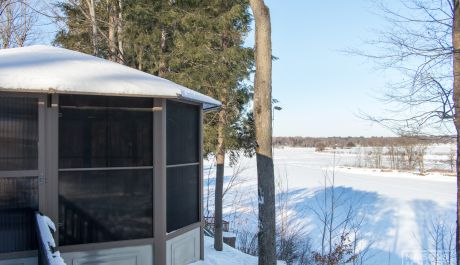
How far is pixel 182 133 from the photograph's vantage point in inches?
223

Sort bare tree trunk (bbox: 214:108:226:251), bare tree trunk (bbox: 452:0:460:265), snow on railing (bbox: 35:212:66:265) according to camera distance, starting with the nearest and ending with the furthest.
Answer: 1. snow on railing (bbox: 35:212:66:265)
2. bare tree trunk (bbox: 452:0:460:265)
3. bare tree trunk (bbox: 214:108:226:251)

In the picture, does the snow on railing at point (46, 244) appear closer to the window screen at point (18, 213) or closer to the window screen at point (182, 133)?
the window screen at point (18, 213)

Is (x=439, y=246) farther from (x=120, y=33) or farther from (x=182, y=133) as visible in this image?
(x=120, y=33)

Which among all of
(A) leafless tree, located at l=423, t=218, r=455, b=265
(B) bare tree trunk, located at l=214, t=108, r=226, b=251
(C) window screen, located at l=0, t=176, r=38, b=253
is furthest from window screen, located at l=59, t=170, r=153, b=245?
(A) leafless tree, located at l=423, t=218, r=455, b=265

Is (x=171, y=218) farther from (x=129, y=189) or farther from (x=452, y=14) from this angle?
(x=452, y=14)

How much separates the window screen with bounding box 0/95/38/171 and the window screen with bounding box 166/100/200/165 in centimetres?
153

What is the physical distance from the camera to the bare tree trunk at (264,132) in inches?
279

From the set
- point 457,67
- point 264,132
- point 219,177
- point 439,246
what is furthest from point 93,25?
point 439,246

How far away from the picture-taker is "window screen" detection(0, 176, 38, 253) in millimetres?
4254

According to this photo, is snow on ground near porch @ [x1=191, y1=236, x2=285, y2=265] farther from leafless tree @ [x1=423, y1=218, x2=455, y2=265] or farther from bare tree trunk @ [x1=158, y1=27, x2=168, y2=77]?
leafless tree @ [x1=423, y1=218, x2=455, y2=265]

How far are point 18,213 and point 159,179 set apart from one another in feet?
5.07

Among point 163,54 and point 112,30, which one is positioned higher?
point 112,30

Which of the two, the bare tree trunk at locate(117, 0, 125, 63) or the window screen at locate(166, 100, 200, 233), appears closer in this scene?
the window screen at locate(166, 100, 200, 233)

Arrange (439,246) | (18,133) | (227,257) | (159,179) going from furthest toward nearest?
(439,246) < (227,257) < (159,179) < (18,133)
